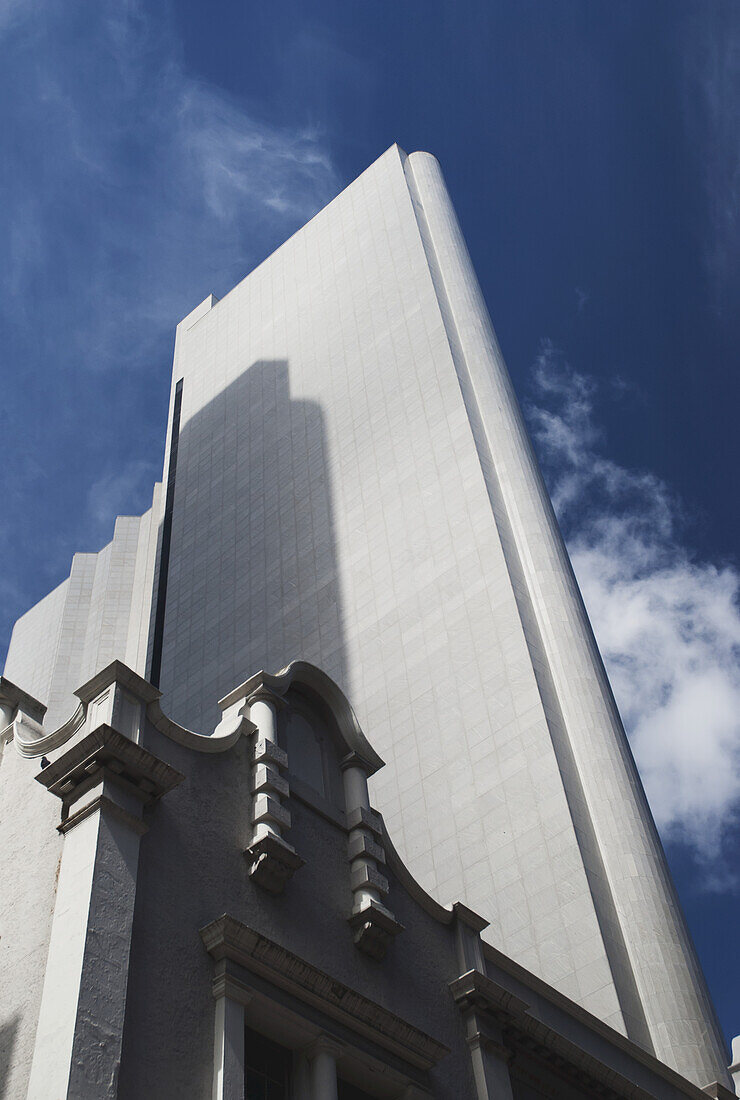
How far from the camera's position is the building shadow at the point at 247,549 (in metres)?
51.4

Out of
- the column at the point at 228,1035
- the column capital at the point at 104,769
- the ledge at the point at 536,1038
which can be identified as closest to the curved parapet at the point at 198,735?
the column capital at the point at 104,769

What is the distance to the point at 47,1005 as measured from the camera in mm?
15438

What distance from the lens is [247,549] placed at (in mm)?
58562

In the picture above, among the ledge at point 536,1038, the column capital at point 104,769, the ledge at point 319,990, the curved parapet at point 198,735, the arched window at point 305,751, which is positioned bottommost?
the ledge at point 319,990

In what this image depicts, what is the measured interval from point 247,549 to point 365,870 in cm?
3788

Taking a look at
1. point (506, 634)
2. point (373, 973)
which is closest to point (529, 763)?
point (506, 634)

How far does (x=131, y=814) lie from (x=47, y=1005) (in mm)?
3163

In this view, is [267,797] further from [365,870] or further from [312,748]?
[312,748]

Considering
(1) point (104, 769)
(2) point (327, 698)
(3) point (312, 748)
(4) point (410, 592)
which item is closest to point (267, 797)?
(3) point (312, 748)

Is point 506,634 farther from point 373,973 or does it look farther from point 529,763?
point 373,973

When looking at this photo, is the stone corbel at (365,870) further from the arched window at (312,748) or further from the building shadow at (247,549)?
the building shadow at (247,549)

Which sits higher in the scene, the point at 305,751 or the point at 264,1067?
the point at 305,751

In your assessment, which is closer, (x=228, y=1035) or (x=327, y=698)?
(x=228, y=1035)

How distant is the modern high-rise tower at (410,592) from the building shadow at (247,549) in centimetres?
17
